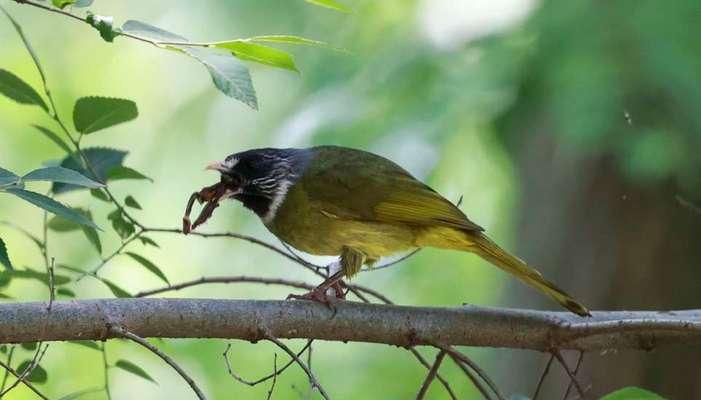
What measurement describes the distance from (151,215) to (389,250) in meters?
4.61

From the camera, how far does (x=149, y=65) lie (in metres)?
9.47

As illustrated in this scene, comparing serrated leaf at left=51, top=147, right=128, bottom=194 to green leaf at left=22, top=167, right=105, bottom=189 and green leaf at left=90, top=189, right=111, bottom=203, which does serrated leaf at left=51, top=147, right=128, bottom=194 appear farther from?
green leaf at left=22, top=167, right=105, bottom=189

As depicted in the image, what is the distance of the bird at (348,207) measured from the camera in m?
4.16

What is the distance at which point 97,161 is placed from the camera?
3.13 metres

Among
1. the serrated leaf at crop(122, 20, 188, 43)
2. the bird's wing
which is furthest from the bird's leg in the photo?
the serrated leaf at crop(122, 20, 188, 43)

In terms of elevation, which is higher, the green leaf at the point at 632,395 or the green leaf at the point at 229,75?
the green leaf at the point at 229,75

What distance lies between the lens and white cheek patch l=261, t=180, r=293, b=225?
14.3 feet

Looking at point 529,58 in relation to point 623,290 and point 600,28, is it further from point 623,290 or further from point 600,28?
point 623,290

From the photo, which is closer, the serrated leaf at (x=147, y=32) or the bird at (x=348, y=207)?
the serrated leaf at (x=147, y=32)

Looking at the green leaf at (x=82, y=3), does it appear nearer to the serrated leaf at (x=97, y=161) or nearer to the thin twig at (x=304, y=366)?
the serrated leaf at (x=97, y=161)

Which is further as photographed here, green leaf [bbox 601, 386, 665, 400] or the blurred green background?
the blurred green background

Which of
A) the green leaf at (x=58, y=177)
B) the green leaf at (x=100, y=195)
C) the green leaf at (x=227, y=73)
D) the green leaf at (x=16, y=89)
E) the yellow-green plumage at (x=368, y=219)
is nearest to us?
the green leaf at (x=58, y=177)

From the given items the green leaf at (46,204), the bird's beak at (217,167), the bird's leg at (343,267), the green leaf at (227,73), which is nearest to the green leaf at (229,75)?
the green leaf at (227,73)

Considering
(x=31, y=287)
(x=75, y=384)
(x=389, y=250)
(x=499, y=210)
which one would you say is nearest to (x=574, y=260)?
(x=499, y=210)
